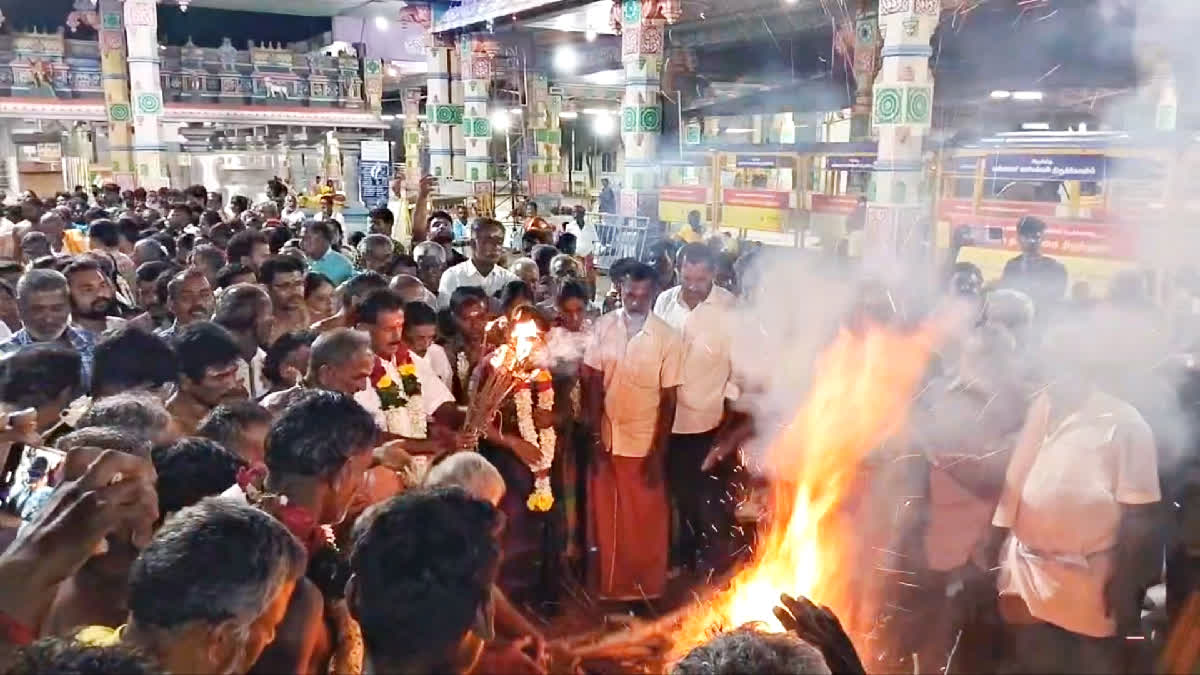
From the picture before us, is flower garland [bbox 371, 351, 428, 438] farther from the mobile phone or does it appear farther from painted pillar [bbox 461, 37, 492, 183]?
painted pillar [bbox 461, 37, 492, 183]

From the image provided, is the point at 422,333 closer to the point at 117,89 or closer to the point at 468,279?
the point at 468,279

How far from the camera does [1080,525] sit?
2.71 meters

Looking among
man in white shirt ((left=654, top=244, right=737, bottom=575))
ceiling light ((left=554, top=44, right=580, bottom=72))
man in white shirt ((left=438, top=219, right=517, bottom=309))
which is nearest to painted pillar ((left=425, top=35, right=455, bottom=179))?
ceiling light ((left=554, top=44, right=580, bottom=72))

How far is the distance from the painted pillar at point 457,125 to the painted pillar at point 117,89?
459 cm

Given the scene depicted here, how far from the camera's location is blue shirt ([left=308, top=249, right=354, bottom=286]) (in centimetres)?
607

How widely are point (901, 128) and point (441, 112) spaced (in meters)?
8.49

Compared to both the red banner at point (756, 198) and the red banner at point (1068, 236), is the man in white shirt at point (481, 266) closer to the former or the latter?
the red banner at point (1068, 236)

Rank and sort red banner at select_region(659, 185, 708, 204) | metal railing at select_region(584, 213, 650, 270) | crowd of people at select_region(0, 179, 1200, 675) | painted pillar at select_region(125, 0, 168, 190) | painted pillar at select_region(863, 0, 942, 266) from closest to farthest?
crowd of people at select_region(0, 179, 1200, 675)
painted pillar at select_region(863, 0, 942, 266)
red banner at select_region(659, 185, 708, 204)
metal railing at select_region(584, 213, 650, 270)
painted pillar at select_region(125, 0, 168, 190)

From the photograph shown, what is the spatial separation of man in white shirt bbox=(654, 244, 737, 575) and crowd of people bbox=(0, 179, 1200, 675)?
1 cm

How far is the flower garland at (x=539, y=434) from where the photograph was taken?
3982mm

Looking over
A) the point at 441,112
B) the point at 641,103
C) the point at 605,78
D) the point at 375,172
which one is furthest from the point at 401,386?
the point at 605,78

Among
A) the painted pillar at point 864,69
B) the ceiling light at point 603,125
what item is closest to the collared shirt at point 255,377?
the painted pillar at point 864,69

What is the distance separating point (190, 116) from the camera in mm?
17078

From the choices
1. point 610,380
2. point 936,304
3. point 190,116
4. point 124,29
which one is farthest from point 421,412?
point 190,116
